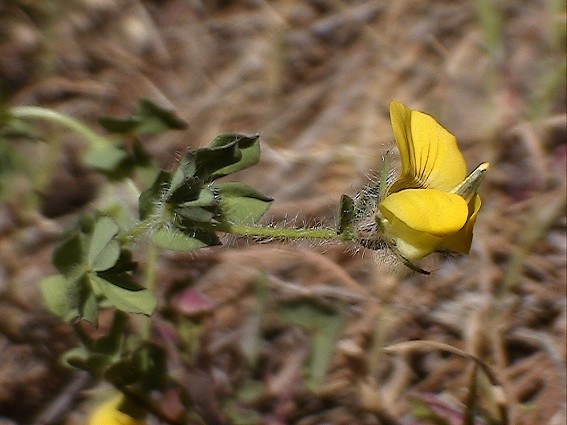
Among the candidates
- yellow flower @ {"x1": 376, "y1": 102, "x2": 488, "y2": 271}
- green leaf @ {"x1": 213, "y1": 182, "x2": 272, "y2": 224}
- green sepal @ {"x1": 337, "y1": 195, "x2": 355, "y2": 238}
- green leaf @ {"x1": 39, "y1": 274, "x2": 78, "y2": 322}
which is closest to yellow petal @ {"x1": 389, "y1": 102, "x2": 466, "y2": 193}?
yellow flower @ {"x1": 376, "y1": 102, "x2": 488, "y2": 271}

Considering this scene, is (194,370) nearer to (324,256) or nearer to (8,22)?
(324,256)

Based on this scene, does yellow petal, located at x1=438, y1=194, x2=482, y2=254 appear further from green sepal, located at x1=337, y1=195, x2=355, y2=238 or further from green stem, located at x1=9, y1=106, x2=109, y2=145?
green stem, located at x1=9, y1=106, x2=109, y2=145

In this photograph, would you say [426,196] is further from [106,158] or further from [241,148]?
[106,158]

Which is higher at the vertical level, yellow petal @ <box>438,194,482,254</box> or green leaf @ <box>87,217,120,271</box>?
yellow petal @ <box>438,194,482,254</box>

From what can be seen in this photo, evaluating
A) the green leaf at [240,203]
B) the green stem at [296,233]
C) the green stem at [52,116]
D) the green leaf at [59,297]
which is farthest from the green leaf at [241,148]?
the green stem at [52,116]

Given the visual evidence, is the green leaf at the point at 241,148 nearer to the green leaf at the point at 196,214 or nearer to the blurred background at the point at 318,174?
the green leaf at the point at 196,214

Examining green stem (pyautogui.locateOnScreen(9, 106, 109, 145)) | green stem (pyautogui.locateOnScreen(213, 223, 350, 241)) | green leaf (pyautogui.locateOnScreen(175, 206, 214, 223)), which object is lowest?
green stem (pyautogui.locateOnScreen(213, 223, 350, 241))
